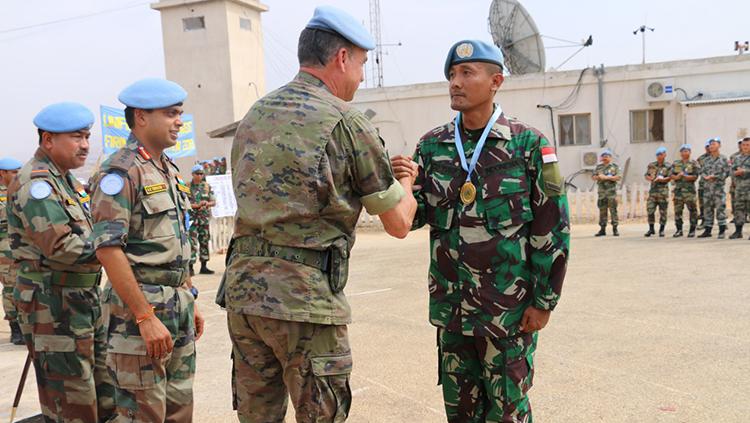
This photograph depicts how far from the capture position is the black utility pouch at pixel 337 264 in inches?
92.6

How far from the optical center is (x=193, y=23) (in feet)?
95.8

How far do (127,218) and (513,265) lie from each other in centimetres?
182

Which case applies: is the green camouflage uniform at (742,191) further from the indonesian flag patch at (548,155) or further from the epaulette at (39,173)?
the epaulette at (39,173)

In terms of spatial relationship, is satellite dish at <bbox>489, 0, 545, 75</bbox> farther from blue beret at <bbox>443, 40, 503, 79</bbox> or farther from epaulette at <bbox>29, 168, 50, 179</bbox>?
epaulette at <bbox>29, 168, 50, 179</bbox>

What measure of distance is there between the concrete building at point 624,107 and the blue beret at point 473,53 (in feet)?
60.6

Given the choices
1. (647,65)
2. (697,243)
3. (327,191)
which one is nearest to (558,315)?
(327,191)

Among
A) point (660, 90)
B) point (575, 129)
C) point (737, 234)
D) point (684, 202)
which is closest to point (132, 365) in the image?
point (737, 234)

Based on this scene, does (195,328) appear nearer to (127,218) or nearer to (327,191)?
(127,218)

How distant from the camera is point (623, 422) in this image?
3719 mm

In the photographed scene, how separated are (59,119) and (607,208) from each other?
42.3ft

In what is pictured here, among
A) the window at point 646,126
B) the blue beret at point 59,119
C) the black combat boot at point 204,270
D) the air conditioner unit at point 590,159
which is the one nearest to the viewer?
the blue beret at point 59,119

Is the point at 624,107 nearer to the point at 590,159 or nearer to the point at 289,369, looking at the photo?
the point at 590,159

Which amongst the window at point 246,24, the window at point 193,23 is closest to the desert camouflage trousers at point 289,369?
the window at point 193,23

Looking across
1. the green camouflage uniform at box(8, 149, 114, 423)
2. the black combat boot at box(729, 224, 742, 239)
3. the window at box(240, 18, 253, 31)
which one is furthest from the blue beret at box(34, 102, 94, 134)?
the window at box(240, 18, 253, 31)
